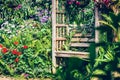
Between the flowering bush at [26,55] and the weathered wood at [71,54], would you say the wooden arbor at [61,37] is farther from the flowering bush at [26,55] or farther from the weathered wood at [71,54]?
the flowering bush at [26,55]

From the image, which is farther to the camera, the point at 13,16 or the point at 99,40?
the point at 13,16

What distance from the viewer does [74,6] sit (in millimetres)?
9008

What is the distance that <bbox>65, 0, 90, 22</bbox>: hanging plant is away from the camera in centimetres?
872

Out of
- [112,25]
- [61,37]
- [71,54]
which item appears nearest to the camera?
[112,25]

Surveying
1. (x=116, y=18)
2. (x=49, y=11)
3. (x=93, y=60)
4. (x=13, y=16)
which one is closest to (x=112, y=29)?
(x=116, y=18)

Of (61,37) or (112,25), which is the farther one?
(61,37)

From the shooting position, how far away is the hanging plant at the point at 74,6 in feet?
28.6

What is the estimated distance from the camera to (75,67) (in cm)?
712

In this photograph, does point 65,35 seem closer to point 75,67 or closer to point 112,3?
point 75,67

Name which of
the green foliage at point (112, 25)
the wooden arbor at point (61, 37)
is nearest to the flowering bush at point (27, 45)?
the wooden arbor at point (61, 37)

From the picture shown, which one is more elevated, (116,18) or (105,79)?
(116,18)

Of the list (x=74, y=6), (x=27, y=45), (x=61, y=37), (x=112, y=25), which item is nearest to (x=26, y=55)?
(x=27, y=45)

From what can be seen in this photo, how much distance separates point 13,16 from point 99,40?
399 cm

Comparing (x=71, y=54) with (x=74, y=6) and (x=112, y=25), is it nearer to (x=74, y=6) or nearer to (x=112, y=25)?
(x=112, y=25)
